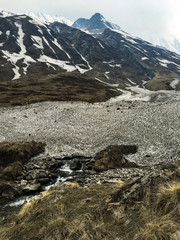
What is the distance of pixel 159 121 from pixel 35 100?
44795 millimetres

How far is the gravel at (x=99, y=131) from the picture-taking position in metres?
27.8

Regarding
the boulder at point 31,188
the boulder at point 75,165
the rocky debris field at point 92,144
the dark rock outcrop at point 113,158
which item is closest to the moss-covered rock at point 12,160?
the rocky debris field at point 92,144

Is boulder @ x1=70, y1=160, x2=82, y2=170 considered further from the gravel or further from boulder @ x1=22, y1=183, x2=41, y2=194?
boulder @ x1=22, y1=183, x2=41, y2=194

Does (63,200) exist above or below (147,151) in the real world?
above

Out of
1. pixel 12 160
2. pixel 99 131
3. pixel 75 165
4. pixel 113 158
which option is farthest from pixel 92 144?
pixel 12 160

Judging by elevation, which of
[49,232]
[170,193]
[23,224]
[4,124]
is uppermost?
[170,193]

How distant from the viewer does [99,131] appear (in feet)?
117

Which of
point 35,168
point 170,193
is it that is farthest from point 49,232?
point 35,168

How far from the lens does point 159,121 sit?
35.3 meters

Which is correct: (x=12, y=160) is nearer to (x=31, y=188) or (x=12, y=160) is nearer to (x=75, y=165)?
(x=31, y=188)

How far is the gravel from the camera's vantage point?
27.8 meters

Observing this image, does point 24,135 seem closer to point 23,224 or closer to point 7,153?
point 7,153

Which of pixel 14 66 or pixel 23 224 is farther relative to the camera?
pixel 14 66

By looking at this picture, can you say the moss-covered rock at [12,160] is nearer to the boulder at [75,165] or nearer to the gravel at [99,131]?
the gravel at [99,131]
